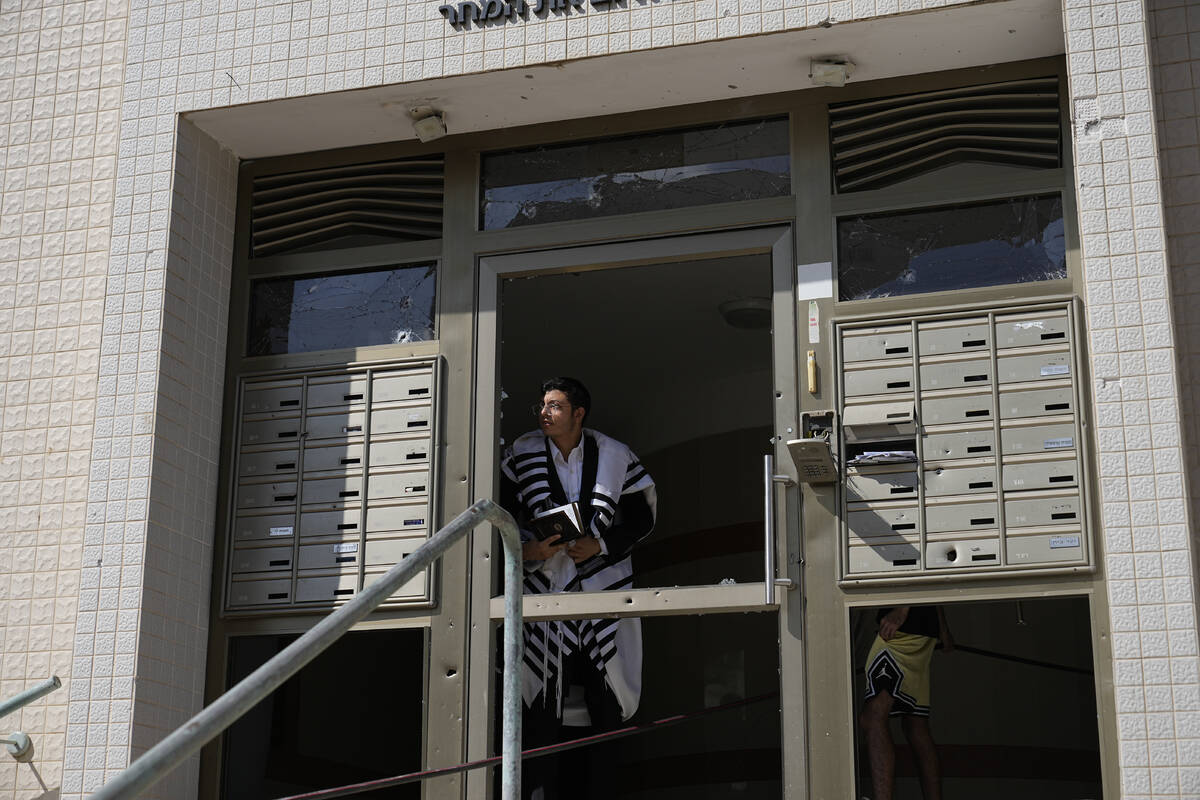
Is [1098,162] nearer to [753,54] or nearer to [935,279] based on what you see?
[935,279]

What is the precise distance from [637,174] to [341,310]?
1451 millimetres

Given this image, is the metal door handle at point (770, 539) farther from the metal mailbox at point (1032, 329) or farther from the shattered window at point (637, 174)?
the shattered window at point (637, 174)

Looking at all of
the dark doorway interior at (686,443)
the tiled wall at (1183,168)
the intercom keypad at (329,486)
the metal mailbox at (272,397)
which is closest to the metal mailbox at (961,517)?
the tiled wall at (1183,168)

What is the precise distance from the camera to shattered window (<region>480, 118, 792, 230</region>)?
6.29 m

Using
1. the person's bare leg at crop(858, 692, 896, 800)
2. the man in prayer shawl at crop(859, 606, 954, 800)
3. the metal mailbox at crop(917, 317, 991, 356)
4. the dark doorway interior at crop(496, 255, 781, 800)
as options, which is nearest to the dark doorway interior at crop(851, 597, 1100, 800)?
the dark doorway interior at crop(496, 255, 781, 800)

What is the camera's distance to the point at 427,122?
6512 mm

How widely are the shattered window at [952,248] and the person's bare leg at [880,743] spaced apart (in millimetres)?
1965

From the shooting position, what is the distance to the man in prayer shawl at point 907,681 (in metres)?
6.77

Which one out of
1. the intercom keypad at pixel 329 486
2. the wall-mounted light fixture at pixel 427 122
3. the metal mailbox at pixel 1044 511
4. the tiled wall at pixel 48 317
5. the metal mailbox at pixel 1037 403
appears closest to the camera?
the metal mailbox at pixel 1044 511

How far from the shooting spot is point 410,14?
6328 mm

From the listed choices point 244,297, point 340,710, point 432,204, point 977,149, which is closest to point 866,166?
point 977,149

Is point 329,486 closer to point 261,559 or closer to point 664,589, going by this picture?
point 261,559

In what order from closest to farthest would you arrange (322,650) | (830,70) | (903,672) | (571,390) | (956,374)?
(322,650), (956,374), (830,70), (903,672), (571,390)

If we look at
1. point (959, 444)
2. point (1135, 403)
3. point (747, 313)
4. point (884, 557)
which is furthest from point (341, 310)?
point (747, 313)
